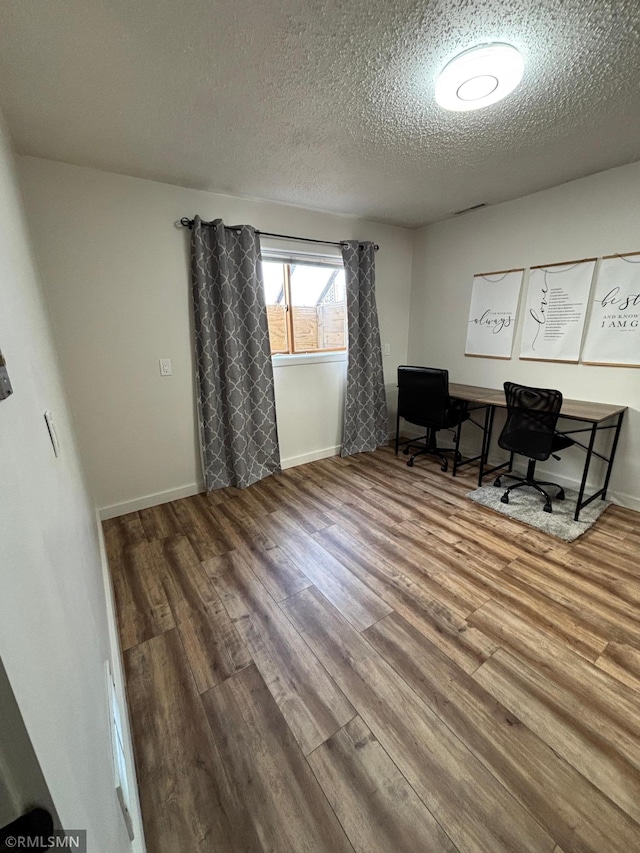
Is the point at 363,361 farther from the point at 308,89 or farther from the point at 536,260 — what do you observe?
the point at 308,89

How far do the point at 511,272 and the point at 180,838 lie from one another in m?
3.96

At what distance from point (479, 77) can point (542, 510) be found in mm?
2642

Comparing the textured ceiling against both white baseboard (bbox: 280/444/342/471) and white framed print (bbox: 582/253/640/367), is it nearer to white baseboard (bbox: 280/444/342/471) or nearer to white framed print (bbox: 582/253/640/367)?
white framed print (bbox: 582/253/640/367)

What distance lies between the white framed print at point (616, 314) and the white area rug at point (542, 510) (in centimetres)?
112

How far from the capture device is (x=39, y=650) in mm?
418

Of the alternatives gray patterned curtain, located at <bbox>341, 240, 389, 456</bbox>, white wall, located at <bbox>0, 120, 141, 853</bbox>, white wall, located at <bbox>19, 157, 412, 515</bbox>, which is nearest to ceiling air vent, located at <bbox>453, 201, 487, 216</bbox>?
gray patterned curtain, located at <bbox>341, 240, 389, 456</bbox>

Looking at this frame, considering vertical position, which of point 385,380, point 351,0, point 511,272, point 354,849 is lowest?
point 354,849

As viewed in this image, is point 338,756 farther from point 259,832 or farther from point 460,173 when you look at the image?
point 460,173

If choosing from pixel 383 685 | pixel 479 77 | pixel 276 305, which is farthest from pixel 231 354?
pixel 383 685

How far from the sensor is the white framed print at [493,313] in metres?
3.08

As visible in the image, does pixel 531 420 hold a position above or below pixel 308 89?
below

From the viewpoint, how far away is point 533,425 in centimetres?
256

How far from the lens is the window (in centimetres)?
314

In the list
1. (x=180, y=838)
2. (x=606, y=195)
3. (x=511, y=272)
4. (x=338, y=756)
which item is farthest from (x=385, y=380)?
(x=180, y=838)
